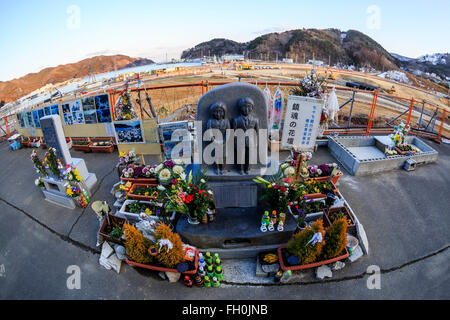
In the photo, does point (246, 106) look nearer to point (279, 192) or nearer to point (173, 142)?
point (279, 192)

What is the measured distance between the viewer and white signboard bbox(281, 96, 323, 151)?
772 centimetres

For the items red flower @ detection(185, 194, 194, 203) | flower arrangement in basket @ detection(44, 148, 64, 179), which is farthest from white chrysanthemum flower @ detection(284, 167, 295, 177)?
flower arrangement in basket @ detection(44, 148, 64, 179)

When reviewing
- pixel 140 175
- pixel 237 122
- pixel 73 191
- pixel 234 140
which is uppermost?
pixel 237 122

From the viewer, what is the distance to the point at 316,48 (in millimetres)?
105125

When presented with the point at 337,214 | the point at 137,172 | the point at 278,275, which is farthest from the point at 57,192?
the point at 337,214

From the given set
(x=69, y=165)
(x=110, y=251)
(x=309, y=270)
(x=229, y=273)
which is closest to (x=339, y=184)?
(x=309, y=270)

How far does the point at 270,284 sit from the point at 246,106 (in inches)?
169

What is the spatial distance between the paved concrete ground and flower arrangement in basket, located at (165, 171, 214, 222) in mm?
1601

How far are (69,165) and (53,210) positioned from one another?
5.54ft

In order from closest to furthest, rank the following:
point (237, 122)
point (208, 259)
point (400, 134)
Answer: point (208, 259) < point (237, 122) < point (400, 134)

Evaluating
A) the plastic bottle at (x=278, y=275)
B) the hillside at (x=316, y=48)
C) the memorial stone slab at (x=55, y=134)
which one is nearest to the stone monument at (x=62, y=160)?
the memorial stone slab at (x=55, y=134)
